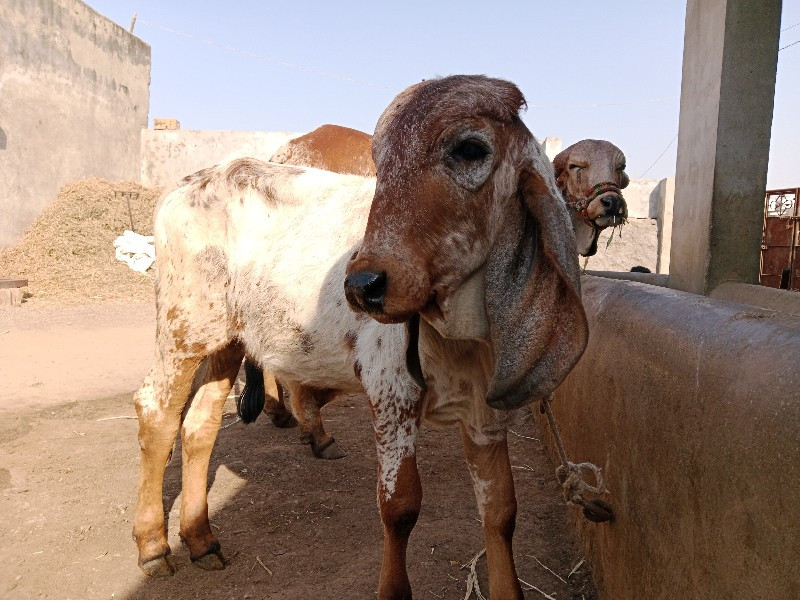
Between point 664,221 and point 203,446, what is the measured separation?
11.9 meters

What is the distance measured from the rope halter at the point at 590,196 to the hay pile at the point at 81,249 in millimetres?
9780

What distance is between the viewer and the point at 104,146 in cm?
1616

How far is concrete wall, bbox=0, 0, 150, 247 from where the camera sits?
1321cm

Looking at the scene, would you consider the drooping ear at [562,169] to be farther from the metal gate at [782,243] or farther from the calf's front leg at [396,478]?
the metal gate at [782,243]

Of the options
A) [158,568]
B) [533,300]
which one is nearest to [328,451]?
[158,568]

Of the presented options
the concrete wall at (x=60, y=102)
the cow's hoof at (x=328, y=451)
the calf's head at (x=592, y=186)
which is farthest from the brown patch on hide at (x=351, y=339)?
the concrete wall at (x=60, y=102)

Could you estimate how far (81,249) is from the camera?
528 inches

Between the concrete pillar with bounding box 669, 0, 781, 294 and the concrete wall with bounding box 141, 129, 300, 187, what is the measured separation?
43.6 ft

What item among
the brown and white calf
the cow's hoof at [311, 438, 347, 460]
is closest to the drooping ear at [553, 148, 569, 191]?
the brown and white calf

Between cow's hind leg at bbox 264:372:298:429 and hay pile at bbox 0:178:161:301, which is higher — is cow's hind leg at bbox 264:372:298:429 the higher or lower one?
the lower one

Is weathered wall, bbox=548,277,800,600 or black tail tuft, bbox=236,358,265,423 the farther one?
black tail tuft, bbox=236,358,265,423

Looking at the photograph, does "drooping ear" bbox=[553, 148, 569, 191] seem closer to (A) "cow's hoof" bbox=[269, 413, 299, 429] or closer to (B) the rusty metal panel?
(A) "cow's hoof" bbox=[269, 413, 299, 429]

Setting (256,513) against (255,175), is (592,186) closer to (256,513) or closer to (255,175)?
(255,175)

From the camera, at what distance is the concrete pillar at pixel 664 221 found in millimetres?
12914
